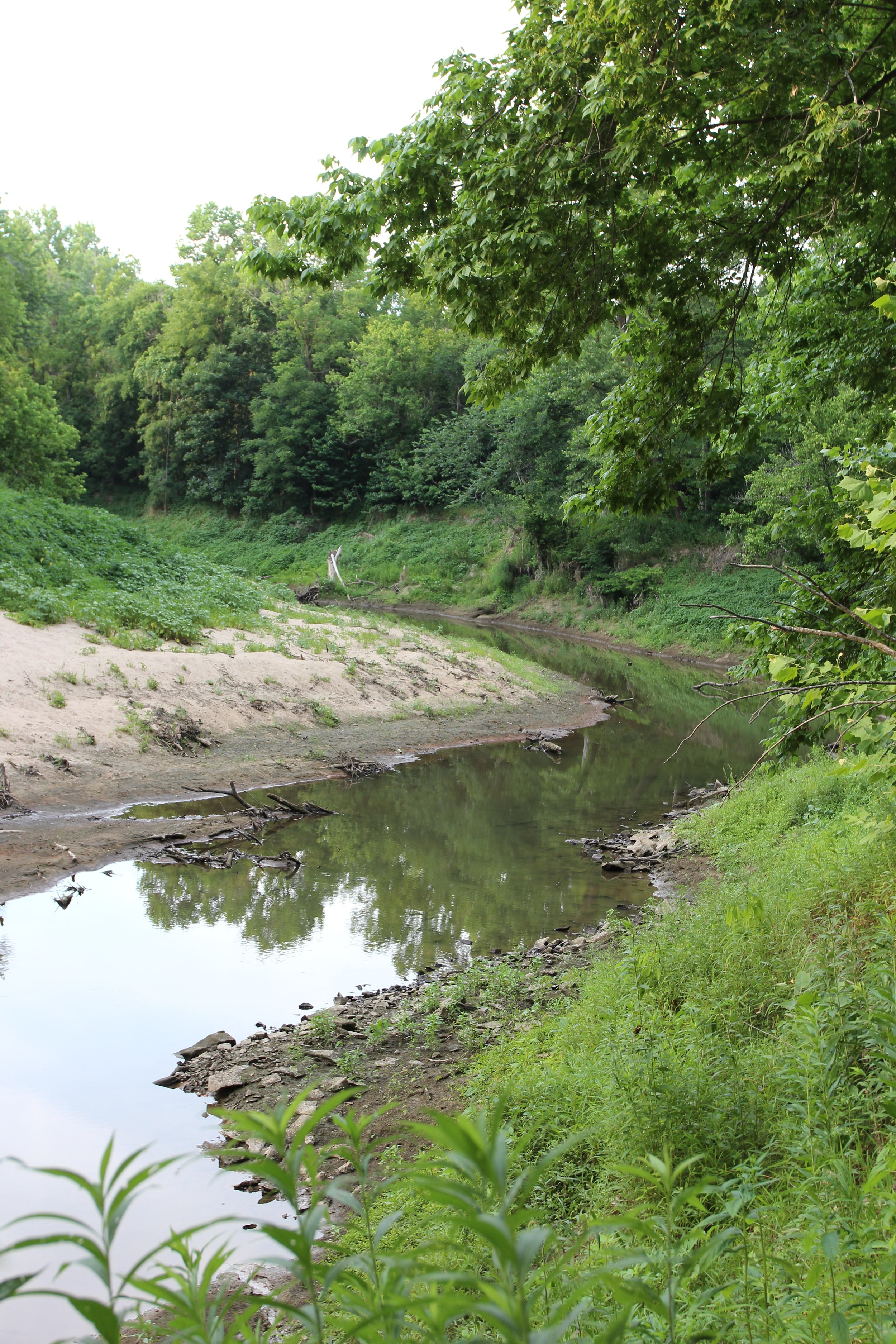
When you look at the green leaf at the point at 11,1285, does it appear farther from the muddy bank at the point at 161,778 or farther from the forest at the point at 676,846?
the muddy bank at the point at 161,778

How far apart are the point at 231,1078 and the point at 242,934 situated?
8.44 feet

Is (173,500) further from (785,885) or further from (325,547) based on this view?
(785,885)

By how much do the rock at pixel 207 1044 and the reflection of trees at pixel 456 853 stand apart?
1831mm

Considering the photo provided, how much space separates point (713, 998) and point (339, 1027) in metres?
2.84

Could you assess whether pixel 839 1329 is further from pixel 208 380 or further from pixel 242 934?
pixel 208 380

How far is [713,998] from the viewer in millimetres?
4965


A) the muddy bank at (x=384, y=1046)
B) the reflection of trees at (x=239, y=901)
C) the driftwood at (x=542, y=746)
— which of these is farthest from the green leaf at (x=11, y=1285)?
the driftwood at (x=542, y=746)

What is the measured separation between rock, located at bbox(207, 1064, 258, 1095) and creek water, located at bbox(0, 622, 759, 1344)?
0.41 ft

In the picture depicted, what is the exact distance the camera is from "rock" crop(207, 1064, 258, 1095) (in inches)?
227

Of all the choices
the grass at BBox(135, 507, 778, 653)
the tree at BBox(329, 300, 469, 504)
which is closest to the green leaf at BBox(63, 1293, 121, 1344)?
the grass at BBox(135, 507, 778, 653)

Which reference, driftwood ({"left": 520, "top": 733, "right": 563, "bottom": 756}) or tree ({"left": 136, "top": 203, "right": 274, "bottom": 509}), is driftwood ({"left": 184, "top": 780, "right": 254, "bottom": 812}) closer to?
driftwood ({"left": 520, "top": 733, "right": 563, "bottom": 756})

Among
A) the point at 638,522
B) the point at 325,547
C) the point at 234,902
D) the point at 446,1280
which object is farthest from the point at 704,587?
the point at 446,1280

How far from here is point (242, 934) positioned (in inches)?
330

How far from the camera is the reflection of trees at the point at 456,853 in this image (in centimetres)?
886
